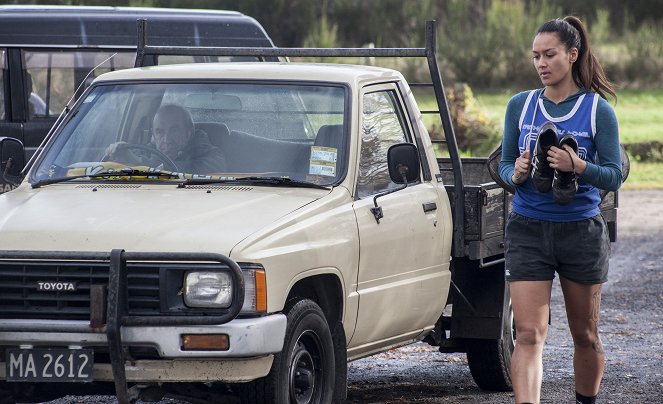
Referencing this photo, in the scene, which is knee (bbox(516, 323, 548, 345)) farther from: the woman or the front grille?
the front grille

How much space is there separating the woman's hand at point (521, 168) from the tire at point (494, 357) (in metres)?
A: 2.27

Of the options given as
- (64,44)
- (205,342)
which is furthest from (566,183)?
(64,44)

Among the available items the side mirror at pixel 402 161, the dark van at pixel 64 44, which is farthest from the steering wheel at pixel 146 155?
the dark van at pixel 64 44

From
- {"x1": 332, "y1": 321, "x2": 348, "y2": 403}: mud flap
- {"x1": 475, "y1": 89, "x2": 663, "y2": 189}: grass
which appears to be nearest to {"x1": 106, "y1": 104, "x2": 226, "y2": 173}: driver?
{"x1": 332, "y1": 321, "x2": 348, "y2": 403}: mud flap

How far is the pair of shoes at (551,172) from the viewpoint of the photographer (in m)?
5.56

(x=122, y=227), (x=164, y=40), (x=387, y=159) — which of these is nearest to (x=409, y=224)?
(x=387, y=159)

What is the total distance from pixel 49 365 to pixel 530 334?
6.38 feet

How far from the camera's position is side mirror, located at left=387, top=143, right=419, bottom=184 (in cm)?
661

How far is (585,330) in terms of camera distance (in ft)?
19.6

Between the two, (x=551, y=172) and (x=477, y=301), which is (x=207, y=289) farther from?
(x=477, y=301)

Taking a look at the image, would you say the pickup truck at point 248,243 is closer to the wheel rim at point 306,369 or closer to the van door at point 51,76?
the wheel rim at point 306,369

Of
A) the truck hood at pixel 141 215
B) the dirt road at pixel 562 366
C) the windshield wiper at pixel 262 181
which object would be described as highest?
the windshield wiper at pixel 262 181

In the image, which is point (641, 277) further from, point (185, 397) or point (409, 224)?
point (185, 397)

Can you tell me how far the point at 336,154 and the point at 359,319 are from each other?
0.78m
